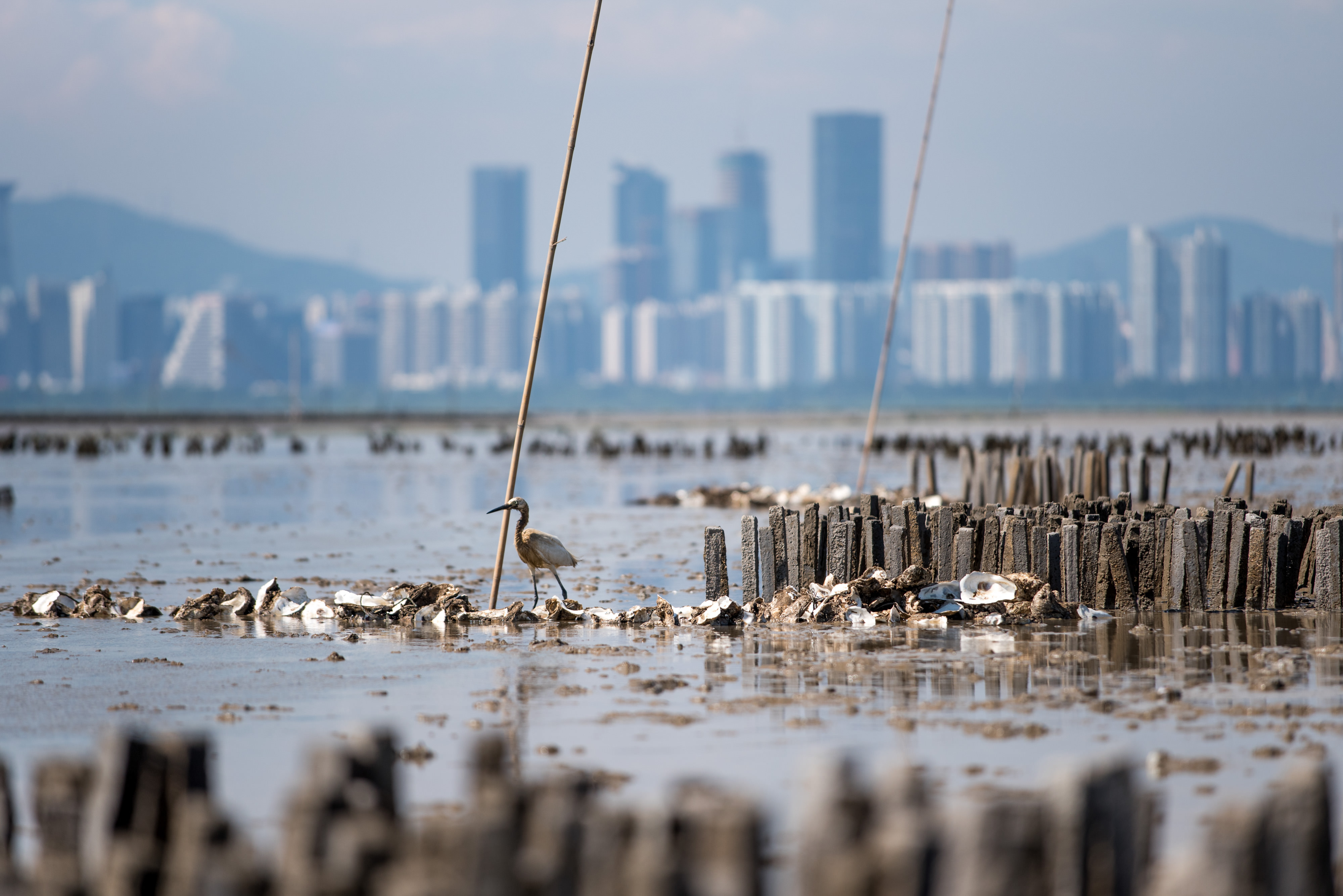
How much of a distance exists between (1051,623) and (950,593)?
1012 mm

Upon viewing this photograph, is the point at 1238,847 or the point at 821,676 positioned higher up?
the point at 1238,847

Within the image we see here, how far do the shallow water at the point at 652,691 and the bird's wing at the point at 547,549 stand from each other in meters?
1.09

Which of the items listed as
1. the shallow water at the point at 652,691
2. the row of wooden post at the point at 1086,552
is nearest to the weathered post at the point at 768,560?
the row of wooden post at the point at 1086,552

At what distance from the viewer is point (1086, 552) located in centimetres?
1359

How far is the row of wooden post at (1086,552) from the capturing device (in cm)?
1342

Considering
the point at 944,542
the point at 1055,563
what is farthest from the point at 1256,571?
the point at 944,542

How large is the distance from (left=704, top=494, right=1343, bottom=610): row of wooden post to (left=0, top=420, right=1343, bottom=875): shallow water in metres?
0.60

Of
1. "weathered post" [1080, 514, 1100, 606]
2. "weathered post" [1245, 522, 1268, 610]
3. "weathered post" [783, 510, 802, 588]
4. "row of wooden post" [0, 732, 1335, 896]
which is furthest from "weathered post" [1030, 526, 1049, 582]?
"row of wooden post" [0, 732, 1335, 896]

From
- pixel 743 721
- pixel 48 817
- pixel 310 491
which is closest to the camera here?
pixel 48 817

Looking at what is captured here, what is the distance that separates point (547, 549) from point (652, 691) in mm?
4414

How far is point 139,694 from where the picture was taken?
32.8 feet

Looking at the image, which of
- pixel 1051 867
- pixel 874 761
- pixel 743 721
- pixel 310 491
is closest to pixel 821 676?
pixel 743 721

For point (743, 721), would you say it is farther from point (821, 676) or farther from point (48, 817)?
point (48, 817)

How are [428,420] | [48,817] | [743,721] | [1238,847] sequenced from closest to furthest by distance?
1. [1238,847]
2. [48,817]
3. [743,721]
4. [428,420]
